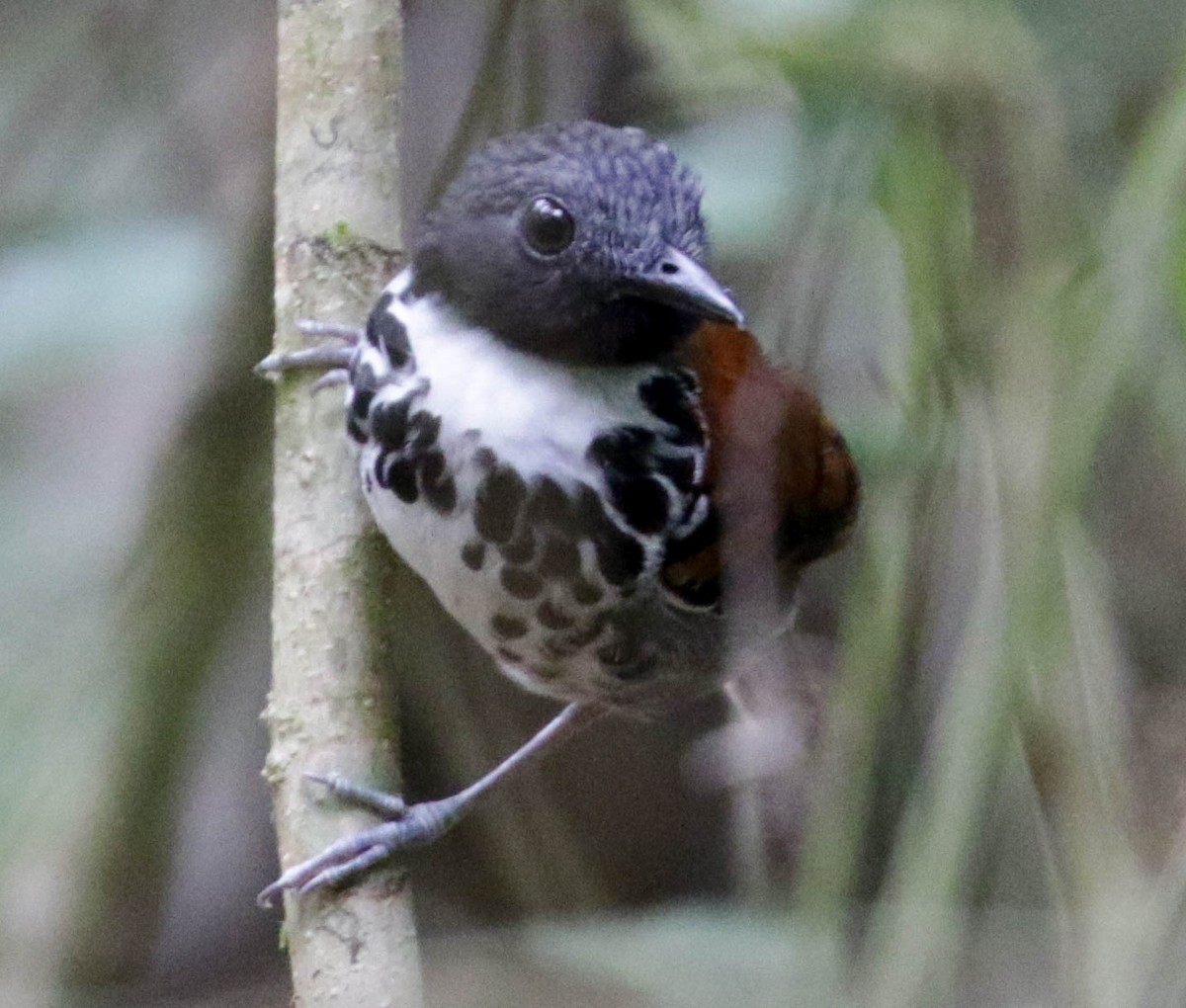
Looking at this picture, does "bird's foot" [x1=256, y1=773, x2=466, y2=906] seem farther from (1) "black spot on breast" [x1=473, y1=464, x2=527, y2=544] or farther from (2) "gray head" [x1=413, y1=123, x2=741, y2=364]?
(2) "gray head" [x1=413, y1=123, x2=741, y2=364]

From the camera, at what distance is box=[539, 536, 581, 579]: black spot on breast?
1.41m

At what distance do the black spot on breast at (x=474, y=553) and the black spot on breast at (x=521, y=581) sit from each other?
0.02 m

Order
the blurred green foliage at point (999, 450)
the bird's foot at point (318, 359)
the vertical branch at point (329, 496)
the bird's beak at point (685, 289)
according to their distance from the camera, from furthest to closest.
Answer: the bird's foot at point (318, 359)
the vertical branch at point (329, 496)
the bird's beak at point (685, 289)
the blurred green foliage at point (999, 450)

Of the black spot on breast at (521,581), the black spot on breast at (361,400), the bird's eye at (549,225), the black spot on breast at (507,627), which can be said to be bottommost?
the black spot on breast at (507,627)

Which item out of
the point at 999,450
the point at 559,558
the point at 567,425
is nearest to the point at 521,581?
the point at 559,558

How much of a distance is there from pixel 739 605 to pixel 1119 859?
436mm

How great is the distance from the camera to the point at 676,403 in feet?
4.66

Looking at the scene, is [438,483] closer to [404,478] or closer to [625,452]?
[404,478]

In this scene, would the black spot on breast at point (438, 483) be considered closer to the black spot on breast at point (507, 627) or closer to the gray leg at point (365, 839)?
the black spot on breast at point (507, 627)

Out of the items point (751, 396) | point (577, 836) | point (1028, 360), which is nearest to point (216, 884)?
point (577, 836)

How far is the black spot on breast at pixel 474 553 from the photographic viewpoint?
142cm

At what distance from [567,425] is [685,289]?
0.18 meters

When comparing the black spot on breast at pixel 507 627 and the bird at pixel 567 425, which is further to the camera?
the black spot on breast at pixel 507 627

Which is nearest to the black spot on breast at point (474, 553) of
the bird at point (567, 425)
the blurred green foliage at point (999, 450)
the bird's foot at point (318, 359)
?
the bird at point (567, 425)
